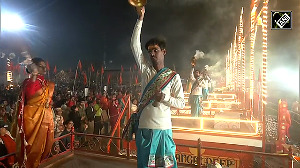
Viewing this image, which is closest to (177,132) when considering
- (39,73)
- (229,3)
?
(39,73)

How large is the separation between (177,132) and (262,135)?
2800 millimetres

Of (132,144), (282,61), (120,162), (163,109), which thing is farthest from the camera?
(282,61)

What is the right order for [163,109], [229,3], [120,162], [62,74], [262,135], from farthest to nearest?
[62,74] → [229,3] → [262,135] → [120,162] → [163,109]

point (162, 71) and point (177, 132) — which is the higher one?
point (162, 71)

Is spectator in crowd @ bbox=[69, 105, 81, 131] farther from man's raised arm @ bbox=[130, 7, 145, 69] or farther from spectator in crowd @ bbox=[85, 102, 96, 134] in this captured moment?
man's raised arm @ bbox=[130, 7, 145, 69]

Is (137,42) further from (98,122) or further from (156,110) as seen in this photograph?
(98,122)

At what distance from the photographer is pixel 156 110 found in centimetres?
279

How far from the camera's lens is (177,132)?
8055 mm

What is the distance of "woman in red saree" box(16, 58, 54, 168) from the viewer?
13.9 feet

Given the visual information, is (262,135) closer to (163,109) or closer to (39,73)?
(163,109)

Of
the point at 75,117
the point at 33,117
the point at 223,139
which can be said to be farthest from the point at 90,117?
the point at 33,117

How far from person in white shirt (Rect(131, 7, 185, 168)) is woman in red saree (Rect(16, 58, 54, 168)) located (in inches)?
95.6

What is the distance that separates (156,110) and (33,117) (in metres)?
2.82

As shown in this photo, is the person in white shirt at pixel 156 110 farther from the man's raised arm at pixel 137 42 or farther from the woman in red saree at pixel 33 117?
the woman in red saree at pixel 33 117
